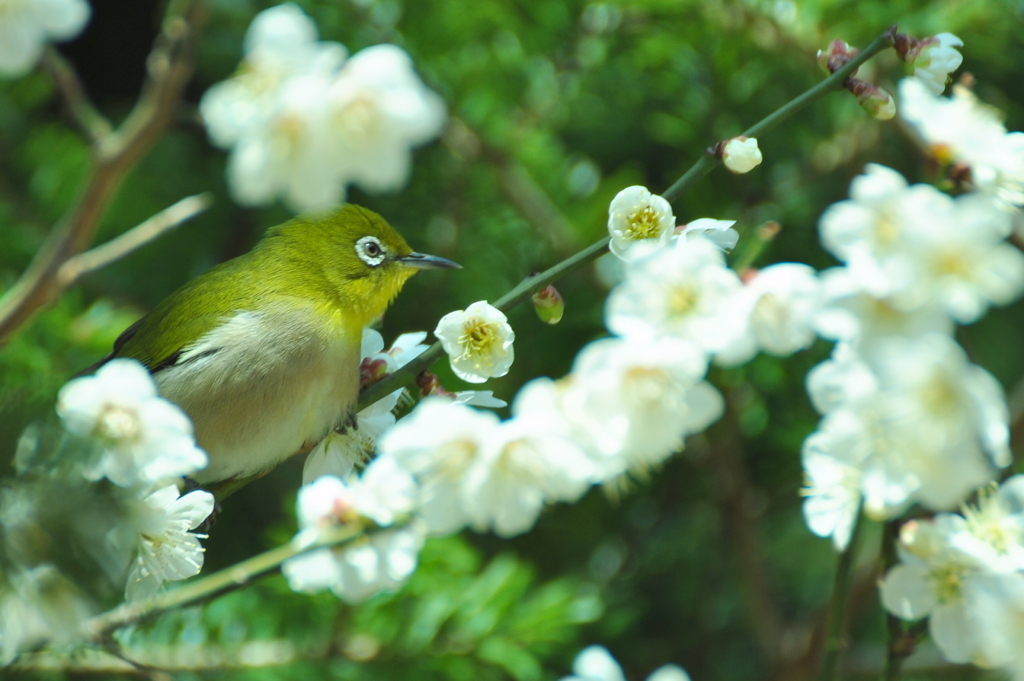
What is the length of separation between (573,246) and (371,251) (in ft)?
0.96

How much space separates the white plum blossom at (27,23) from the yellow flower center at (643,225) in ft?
1.38

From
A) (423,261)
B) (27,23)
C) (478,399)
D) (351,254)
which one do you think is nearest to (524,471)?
(478,399)

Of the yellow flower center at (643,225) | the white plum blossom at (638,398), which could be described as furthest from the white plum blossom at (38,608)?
the yellow flower center at (643,225)

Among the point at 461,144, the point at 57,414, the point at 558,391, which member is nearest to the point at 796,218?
the point at 461,144

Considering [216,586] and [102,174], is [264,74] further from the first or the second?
[102,174]

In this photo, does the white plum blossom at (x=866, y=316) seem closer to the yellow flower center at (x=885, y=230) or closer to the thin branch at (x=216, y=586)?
the yellow flower center at (x=885, y=230)

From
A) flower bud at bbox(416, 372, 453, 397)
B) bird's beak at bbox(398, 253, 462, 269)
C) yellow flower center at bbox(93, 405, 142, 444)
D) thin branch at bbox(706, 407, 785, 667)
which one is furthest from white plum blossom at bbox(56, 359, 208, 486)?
thin branch at bbox(706, 407, 785, 667)

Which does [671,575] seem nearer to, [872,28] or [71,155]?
[872,28]

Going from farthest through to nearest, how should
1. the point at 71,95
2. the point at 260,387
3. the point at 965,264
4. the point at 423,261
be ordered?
the point at 423,261
the point at 260,387
the point at 71,95
the point at 965,264

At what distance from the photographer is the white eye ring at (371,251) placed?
131cm

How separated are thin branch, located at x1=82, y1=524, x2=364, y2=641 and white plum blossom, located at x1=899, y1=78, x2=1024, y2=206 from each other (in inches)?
18.3

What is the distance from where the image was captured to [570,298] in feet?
4.47

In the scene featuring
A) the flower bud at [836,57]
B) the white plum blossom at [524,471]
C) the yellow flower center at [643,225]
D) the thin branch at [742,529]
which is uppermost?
the flower bud at [836,57]

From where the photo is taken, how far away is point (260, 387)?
3.58 ft
